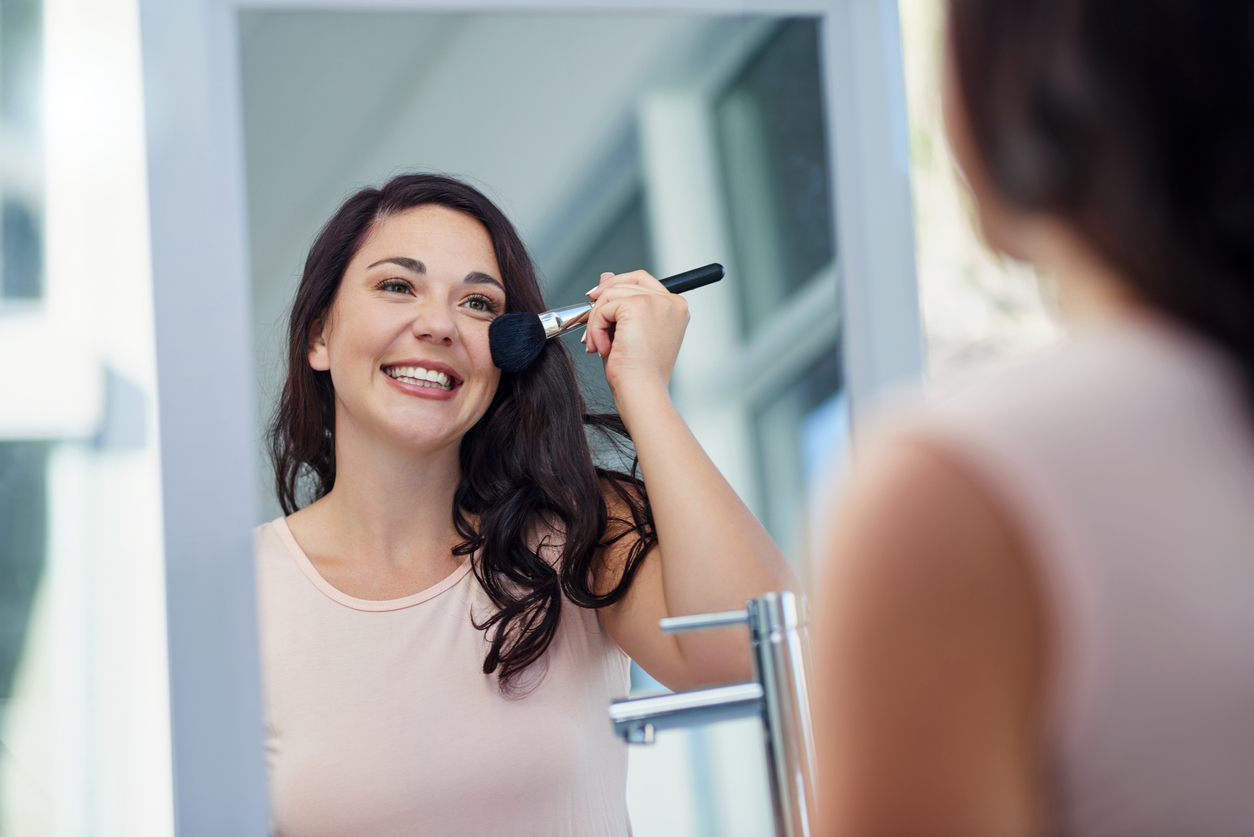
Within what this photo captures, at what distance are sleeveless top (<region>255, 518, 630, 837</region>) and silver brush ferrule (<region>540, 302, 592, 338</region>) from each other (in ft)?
0.85

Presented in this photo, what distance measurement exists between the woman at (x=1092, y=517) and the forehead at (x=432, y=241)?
74 centimetres

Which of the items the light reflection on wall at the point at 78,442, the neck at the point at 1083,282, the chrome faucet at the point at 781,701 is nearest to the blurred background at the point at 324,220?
the light reflection on wall at the point at 78,442

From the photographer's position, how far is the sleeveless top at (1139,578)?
22cm

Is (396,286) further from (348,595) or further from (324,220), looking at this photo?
(348,595)

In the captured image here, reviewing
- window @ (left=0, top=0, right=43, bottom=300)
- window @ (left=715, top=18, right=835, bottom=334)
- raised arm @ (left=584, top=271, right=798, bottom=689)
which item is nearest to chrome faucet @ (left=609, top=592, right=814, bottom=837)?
raised arm @ (left=584, top=271, right=798, bottom=689)

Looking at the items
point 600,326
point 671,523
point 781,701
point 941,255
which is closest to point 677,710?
point 781,701

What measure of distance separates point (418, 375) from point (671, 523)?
293mm

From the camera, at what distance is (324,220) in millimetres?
979

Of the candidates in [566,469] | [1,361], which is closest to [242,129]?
[1,361]

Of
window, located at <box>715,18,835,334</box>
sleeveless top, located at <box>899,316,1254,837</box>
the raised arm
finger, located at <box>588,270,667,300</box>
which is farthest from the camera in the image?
window, located at <box>715,18,835,334</box>

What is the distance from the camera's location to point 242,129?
0.97 meters

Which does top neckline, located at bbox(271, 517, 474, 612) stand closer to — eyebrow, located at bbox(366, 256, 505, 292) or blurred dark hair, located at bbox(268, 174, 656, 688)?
blurred dark hair, located at bbox(268, 174, 656, 688)

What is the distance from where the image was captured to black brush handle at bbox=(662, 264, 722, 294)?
91cm

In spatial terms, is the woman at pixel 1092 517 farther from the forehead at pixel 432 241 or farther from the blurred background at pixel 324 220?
the forehead at pixel 432 241
